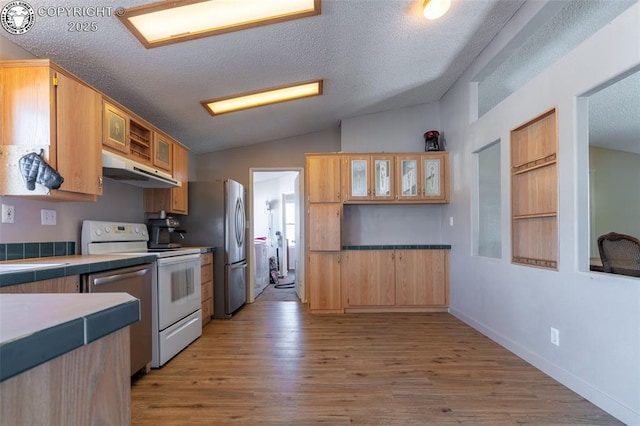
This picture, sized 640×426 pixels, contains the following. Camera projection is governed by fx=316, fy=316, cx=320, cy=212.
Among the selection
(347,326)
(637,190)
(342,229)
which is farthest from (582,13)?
(637,190)

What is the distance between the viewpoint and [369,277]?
13.2 feet

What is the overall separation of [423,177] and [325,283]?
6.00 feet

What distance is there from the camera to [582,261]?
2043 millimetres

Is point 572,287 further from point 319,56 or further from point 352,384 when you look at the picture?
point 319,56

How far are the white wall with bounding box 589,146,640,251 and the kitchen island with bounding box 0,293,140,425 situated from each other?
6.32 m

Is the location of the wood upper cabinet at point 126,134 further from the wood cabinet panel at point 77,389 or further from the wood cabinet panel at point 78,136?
the wood cabinet panel at point 77,389

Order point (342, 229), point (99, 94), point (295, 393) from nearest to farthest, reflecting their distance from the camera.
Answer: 1. point (295, 393)
2. point (99, 94)
3. point (342, 229)

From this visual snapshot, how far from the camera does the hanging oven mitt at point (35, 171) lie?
5.90 feet

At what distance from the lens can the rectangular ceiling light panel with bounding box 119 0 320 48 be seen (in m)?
1.97

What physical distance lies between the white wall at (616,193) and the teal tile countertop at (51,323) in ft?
20.8

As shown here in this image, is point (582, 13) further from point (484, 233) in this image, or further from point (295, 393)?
point (295, 393)

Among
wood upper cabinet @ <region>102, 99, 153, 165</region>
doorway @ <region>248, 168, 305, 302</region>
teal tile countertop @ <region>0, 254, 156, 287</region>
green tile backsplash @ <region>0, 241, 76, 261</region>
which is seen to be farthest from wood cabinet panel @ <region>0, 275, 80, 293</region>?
doorway @ <region>248, 168, 305, 302</region>

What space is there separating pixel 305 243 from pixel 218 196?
1434 millimetres

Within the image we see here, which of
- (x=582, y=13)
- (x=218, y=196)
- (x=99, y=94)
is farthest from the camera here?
(x=218, y=196)
